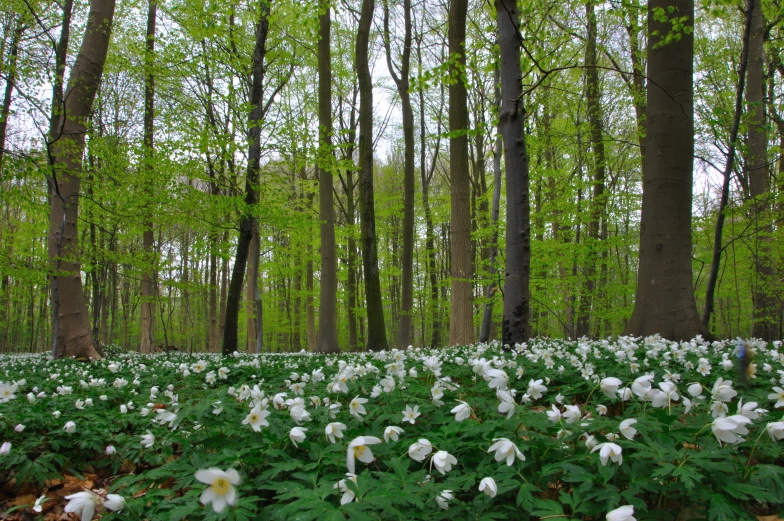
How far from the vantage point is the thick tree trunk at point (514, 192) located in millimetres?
4977

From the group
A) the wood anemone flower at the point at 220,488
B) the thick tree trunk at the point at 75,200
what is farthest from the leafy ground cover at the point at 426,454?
the thick tree trunk at the point at 75,200

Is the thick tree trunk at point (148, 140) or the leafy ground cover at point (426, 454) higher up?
the thick tree trunk at point (148, 140)

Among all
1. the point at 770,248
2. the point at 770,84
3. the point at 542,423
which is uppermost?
the point at 770,84

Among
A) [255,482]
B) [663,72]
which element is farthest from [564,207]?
[255,482]

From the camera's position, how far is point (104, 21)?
881 centimetres

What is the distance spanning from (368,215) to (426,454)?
31.9 feet

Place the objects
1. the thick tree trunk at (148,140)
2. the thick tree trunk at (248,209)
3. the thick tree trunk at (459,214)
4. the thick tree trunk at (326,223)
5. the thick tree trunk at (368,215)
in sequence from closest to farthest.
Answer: the thick tree trunk at (248,209), the thick tree trunk at (459,214), the thick tree trunk at (368,215), the thick tree trunk at (326,223), the thick tree trunk at (148,140)

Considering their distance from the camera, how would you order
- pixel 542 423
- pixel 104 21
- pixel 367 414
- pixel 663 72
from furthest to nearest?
1. pixel 104 21
2. pixel 663 72
3. pixel 367 414
4. pixel 542 423

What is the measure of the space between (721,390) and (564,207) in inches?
381

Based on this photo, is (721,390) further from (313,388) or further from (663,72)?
(663,72)

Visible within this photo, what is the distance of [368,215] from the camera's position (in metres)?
11.2

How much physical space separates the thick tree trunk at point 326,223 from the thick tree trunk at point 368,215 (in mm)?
951

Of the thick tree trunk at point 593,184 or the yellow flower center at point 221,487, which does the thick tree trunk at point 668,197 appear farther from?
the yellow flower center at point 221,487

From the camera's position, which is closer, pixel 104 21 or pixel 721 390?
pixel 721 390
